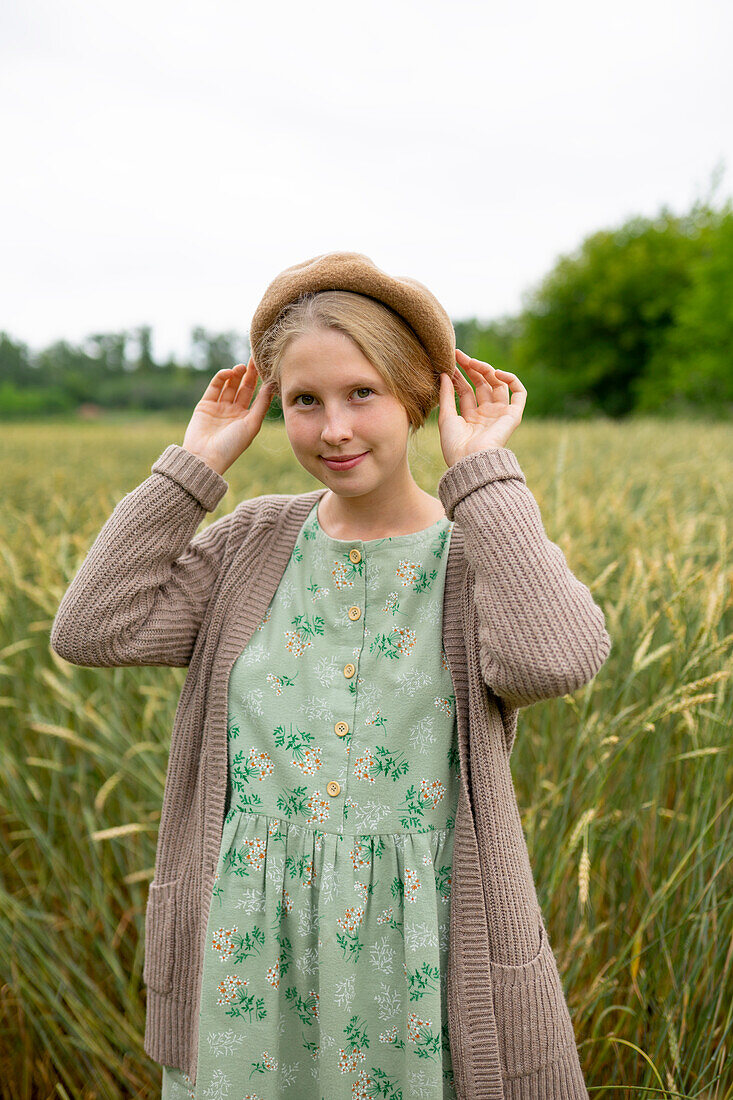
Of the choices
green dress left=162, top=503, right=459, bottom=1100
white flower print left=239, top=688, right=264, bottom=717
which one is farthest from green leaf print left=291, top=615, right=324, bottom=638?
white flower print left=239, top=688, right=264, bottom=717

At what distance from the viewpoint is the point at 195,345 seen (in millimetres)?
26609

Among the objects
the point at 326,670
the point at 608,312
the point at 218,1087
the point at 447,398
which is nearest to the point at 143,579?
the point at 326,670

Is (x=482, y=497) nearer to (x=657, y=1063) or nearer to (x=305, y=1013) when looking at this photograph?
(x=305, y=1013)

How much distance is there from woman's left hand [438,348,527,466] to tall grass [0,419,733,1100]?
107 millimetres

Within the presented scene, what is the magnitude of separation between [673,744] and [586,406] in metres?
29.8

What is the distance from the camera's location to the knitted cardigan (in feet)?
3.35

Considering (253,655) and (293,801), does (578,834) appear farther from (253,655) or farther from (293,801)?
(253,655)

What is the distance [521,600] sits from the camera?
1.01 metres

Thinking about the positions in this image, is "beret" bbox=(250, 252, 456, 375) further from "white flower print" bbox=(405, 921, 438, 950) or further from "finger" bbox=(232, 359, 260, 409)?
"white flower print" bbox=(405, 921, 438, 950)

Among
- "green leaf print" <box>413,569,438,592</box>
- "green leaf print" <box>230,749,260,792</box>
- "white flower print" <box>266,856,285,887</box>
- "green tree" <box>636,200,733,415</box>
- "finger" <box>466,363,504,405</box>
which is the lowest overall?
"white flower print" <box>266,856,285,887</box>

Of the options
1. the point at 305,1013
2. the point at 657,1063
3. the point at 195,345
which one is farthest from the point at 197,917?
the point at 195,345

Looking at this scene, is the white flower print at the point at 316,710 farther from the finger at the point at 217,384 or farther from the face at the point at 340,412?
the finger at the point at 217,384

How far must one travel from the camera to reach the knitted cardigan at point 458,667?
1.02 metres

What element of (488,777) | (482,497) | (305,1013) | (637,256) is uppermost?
(637,256)
